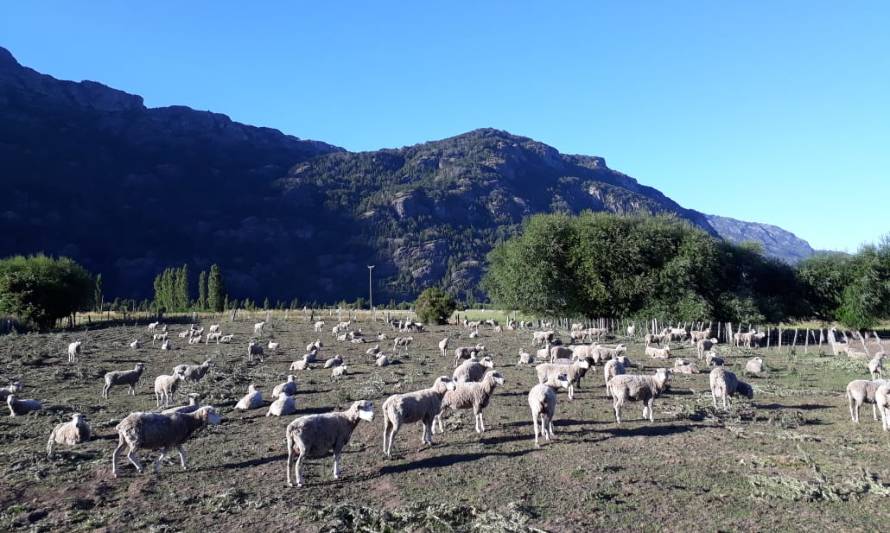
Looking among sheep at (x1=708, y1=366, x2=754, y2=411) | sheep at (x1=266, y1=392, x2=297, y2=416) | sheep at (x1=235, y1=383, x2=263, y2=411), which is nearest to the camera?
sheep at (x1=266, y1=392, x2=297, y2=416)

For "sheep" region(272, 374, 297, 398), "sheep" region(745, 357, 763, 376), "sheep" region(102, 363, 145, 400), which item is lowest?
"sheep" region(745, 357, 763, 376)

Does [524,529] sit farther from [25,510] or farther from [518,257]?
[518,257]

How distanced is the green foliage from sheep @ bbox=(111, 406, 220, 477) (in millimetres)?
59996

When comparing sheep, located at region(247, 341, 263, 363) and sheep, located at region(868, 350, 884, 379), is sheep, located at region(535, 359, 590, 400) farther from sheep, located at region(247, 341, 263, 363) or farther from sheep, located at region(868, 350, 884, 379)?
sheep, located at region(247, 341, 263, 363)

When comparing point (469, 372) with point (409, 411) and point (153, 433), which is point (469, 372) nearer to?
point (409, 411)

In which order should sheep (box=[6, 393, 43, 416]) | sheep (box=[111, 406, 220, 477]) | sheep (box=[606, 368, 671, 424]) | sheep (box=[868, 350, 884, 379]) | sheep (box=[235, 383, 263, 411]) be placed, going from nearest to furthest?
sheep (box=[111, 406, 220, 477]) → sheep (box=[606, 368, 671, 424]) → sheep (box=[6, 393, 43, 416]) → sheep (box=[235, 383, 263, 411]) → sheep (box=[868, 350, 884, 379])

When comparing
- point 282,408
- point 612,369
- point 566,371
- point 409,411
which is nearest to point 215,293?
point 282,408

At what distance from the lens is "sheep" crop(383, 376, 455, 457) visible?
14.6m

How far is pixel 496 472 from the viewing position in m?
12.8

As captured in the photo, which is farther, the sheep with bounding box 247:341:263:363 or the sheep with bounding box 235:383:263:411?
the sheep with bounding box 247:341:263:363

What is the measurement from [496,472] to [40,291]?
6697 cm

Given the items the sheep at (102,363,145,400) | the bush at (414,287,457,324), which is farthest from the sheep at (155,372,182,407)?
the bush at (414,287,457,324)

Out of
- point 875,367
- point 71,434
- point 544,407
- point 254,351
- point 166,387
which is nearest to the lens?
point 544,407

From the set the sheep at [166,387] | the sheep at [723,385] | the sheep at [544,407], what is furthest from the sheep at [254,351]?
the sheep at [723,385]
